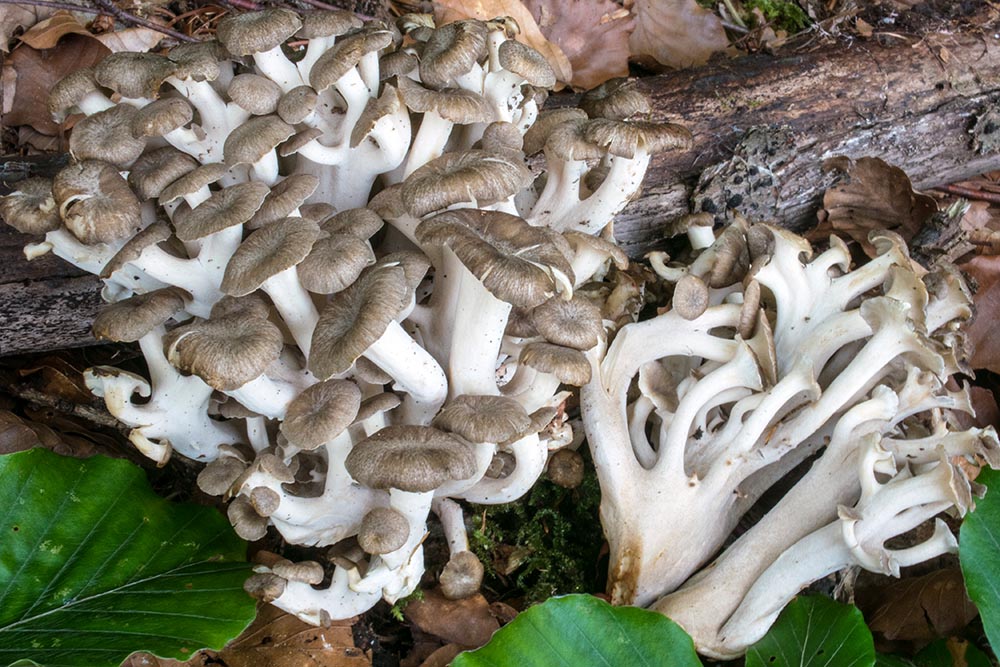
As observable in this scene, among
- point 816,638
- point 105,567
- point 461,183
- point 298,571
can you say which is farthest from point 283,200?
point 816,638

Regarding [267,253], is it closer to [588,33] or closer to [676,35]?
[588,33]

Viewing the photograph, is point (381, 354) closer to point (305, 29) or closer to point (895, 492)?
point (305, 29)

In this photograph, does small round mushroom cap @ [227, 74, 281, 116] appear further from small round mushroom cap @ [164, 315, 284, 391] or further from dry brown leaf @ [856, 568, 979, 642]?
dry brown leaf @ [856, 568, 979, 642]

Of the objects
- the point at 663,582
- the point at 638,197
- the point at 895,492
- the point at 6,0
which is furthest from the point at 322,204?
the point at 6,0

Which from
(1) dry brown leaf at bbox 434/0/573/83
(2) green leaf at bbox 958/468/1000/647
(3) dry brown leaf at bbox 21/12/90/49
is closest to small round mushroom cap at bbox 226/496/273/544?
(2) green leaf at bbox 958/468/1000/647

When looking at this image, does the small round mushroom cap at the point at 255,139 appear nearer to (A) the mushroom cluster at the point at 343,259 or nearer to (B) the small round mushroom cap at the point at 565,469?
(A) the mushroom cluster at the point at 343,259
